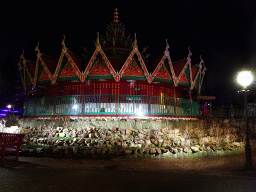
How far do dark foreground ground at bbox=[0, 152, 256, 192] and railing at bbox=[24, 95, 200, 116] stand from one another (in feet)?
21.0

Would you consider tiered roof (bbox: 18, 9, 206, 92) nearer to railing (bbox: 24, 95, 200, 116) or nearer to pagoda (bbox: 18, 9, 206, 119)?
pagoda (bbox: 18, 9, 206, 119)

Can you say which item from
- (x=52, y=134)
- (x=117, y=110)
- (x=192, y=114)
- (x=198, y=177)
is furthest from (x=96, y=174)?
(x=192, y=114)

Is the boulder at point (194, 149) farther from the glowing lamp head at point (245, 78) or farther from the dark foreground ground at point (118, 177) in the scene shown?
the glowing lamp head at point (245, 78)

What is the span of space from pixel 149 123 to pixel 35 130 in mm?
7314

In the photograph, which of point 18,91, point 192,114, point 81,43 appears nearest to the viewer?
point 192,114

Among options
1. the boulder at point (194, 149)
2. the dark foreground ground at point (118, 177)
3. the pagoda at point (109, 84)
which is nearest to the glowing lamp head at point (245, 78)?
the dark foreground ground at point (118, 177)

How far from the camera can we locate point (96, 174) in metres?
6.45

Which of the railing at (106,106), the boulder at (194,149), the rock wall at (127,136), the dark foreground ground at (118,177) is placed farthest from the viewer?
the railing at (106,106)

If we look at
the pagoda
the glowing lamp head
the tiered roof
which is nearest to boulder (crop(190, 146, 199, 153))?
the glowing lamp head

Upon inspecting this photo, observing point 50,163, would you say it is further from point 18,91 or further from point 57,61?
point 18,91

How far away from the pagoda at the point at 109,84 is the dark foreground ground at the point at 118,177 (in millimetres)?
6683

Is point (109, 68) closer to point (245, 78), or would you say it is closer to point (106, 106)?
point (106, 106)

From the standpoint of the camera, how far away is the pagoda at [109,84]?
48.7 ft

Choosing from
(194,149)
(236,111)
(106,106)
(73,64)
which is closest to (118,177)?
(194,149)
